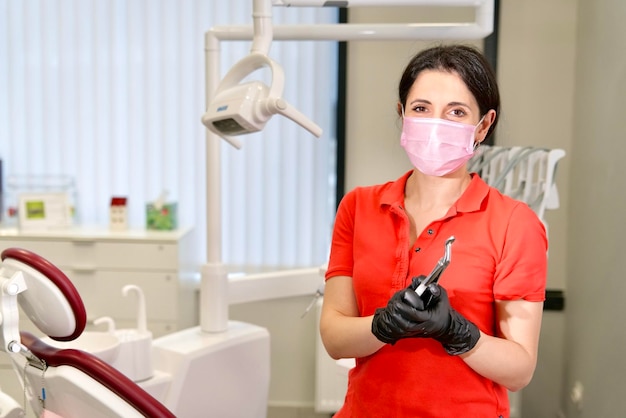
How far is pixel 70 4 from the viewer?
3262mm

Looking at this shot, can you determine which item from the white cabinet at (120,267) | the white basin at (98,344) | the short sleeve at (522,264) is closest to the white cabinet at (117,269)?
the white cabinet at (120,267)

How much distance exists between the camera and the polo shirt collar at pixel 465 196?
47.9 inches

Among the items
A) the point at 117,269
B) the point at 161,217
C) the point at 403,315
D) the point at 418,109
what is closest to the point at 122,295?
the point at 117,269

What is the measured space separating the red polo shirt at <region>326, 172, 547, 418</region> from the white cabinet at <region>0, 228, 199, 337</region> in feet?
5.95

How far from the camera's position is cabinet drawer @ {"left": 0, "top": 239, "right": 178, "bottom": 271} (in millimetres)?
2953

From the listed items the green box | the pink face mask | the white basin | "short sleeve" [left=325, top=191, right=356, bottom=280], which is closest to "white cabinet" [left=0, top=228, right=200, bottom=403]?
the green box

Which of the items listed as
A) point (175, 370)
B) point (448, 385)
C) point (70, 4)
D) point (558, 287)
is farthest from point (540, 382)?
point (70, 4)

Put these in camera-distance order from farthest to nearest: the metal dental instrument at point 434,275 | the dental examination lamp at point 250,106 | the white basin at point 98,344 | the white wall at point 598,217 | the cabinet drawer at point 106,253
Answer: the cabinet drawer at point 106,253 → the white wall at point 598,217 → the white basin at point 98,344 → the dental examination lamp at point 250,106 → the metal dental instrument at point 434,275

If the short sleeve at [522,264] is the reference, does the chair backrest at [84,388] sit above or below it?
below

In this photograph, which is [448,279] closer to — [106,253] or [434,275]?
[434,275]

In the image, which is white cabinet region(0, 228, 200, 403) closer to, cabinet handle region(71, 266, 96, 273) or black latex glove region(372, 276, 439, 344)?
cabinet handle region(71, 266, 96, 273)

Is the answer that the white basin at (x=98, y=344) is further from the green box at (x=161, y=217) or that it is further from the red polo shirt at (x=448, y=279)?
the green box at (x=161, y=217)

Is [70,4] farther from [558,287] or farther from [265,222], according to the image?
[558,287]

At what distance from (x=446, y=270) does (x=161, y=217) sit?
7.05 feet
